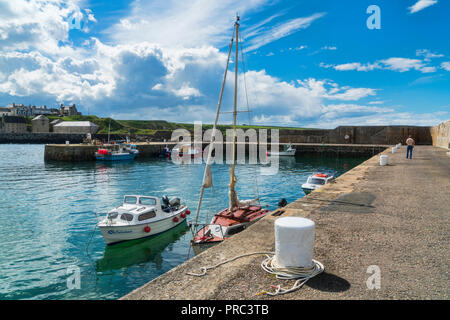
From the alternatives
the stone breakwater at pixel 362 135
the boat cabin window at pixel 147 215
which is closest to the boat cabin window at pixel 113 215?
the boat cabin window at pixel 147 215

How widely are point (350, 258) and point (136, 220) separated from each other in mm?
11017

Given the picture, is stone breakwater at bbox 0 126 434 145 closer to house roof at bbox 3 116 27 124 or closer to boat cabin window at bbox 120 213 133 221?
boat cabin window at bbox 120 213 133 221

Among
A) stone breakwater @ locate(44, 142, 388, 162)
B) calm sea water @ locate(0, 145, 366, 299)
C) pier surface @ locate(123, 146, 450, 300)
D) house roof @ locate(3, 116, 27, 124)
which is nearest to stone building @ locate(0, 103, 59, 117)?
house roof @ locate(3, 116, 27, 124)

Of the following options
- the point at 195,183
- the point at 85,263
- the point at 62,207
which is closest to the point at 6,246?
the point at 85,263

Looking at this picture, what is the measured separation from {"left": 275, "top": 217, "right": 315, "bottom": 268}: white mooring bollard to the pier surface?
369mm

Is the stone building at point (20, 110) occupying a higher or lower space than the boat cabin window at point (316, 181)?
higher

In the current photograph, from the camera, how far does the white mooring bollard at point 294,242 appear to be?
511 centimetres

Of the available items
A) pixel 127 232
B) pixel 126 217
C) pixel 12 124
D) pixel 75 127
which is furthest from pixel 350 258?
pixel 12 124

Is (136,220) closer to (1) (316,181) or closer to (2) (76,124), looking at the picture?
(1) (316,181)

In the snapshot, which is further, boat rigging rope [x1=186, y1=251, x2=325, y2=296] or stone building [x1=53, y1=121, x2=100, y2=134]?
stone building [x1=53, y1=121, x2=100, y2=134]

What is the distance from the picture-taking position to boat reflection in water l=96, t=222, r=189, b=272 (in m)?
12.9

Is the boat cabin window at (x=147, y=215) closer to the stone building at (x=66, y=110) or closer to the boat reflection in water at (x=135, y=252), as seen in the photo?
the boat reflection in water at (x=135, y=252)

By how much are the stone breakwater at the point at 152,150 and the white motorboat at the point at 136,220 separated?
46088 millimetres
